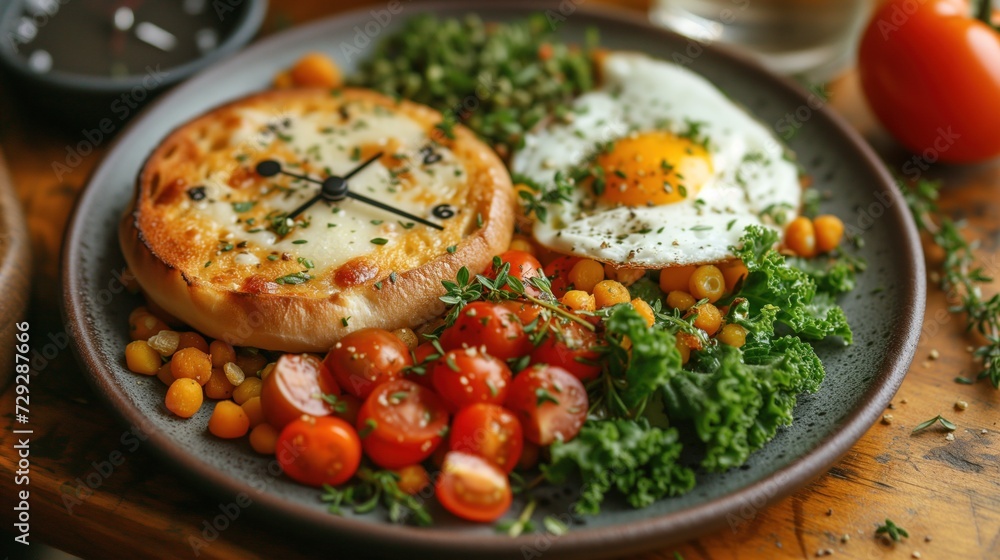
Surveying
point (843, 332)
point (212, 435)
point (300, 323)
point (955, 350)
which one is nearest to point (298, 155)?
point (300, 323)

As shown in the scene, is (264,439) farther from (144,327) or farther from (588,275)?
(588,275)

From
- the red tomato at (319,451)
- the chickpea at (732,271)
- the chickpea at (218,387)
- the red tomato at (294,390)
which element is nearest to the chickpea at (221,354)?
the chickpea at (218,387)

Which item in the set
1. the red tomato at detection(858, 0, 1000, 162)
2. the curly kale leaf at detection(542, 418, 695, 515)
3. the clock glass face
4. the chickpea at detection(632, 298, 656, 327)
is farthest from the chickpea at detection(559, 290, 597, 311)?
the clock glass face

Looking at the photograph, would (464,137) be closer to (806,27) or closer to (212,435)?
(212,435)

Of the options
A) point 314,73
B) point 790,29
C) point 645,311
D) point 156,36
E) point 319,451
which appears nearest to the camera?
point 319,451

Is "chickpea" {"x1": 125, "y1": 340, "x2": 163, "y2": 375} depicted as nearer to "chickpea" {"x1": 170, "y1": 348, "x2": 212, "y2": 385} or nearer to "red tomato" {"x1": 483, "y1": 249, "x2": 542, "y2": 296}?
"chickpea" {"x1": 170, "y1": 348, "x2": 212, "y2": 385}

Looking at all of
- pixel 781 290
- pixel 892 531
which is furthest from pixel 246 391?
pixel 892 531
